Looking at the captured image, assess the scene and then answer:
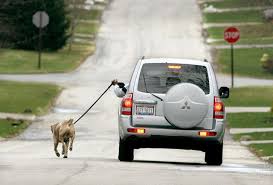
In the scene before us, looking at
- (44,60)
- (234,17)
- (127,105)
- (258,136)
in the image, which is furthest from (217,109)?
(234,17)

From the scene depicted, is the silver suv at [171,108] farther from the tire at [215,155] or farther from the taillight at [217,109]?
the tire at [215,155]

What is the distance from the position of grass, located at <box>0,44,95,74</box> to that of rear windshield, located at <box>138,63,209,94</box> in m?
35.5

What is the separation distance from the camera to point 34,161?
1884 cm

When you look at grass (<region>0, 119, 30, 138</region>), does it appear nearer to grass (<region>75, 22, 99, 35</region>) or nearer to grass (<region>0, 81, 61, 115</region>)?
grass (<region>0, 81, 61, 115</region>)

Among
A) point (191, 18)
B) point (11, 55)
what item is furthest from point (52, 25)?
point (191, 18)

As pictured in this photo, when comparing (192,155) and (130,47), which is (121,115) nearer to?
(192,155)

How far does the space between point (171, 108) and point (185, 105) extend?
0.25 meters

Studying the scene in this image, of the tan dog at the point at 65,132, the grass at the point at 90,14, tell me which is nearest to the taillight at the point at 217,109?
the tan dog at the point at 65,132

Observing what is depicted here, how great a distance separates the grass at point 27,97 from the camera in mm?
39500

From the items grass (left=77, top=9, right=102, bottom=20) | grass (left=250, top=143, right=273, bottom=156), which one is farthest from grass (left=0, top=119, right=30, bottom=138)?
grass (left=77, top=9, right=102, bottom=20)

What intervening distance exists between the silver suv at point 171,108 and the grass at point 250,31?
171 ft

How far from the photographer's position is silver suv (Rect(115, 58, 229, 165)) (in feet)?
60.4

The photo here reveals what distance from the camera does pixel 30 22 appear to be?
64.1 meters

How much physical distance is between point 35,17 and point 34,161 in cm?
3897
